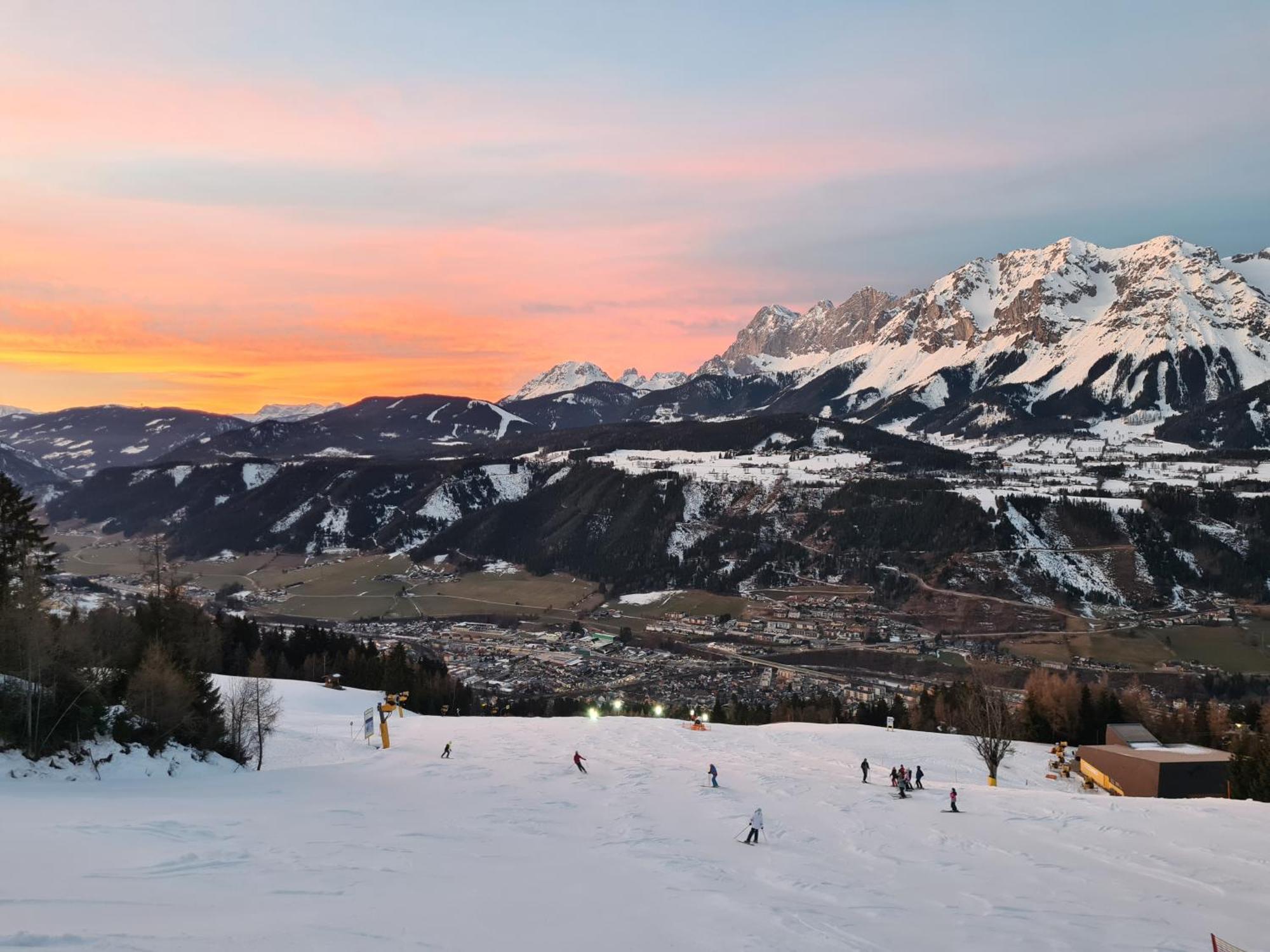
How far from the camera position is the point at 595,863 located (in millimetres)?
21359

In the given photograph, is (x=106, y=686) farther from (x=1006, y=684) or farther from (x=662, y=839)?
(x=1006, y=684)

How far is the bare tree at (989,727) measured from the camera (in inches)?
1662

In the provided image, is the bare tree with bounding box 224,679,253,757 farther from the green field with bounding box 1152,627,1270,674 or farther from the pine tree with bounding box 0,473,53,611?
the green field with bounding box 1152,627,1270,674

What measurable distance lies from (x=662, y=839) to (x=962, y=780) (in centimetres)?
2338

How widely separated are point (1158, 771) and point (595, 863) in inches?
1366

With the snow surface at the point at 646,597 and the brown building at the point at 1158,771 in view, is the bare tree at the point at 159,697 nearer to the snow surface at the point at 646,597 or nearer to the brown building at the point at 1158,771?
the brown building at the point at 1158,771

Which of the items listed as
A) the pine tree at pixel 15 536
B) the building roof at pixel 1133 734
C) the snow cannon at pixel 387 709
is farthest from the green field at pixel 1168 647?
the pine tree at pixel 15 536

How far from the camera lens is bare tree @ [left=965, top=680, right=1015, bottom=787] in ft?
139

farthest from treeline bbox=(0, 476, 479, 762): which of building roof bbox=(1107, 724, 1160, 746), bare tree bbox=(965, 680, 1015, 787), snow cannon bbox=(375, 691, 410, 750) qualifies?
building roof bbox=(1107, 724, 1160, 746)

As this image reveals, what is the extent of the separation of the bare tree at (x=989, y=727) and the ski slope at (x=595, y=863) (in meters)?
6.37

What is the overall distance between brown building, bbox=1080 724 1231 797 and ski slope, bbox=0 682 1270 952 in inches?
350

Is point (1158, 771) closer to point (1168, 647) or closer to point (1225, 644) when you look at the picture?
point (1168, 647)

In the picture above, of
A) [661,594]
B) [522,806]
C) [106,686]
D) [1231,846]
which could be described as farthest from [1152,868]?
[661,594]

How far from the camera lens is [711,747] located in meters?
44.7
